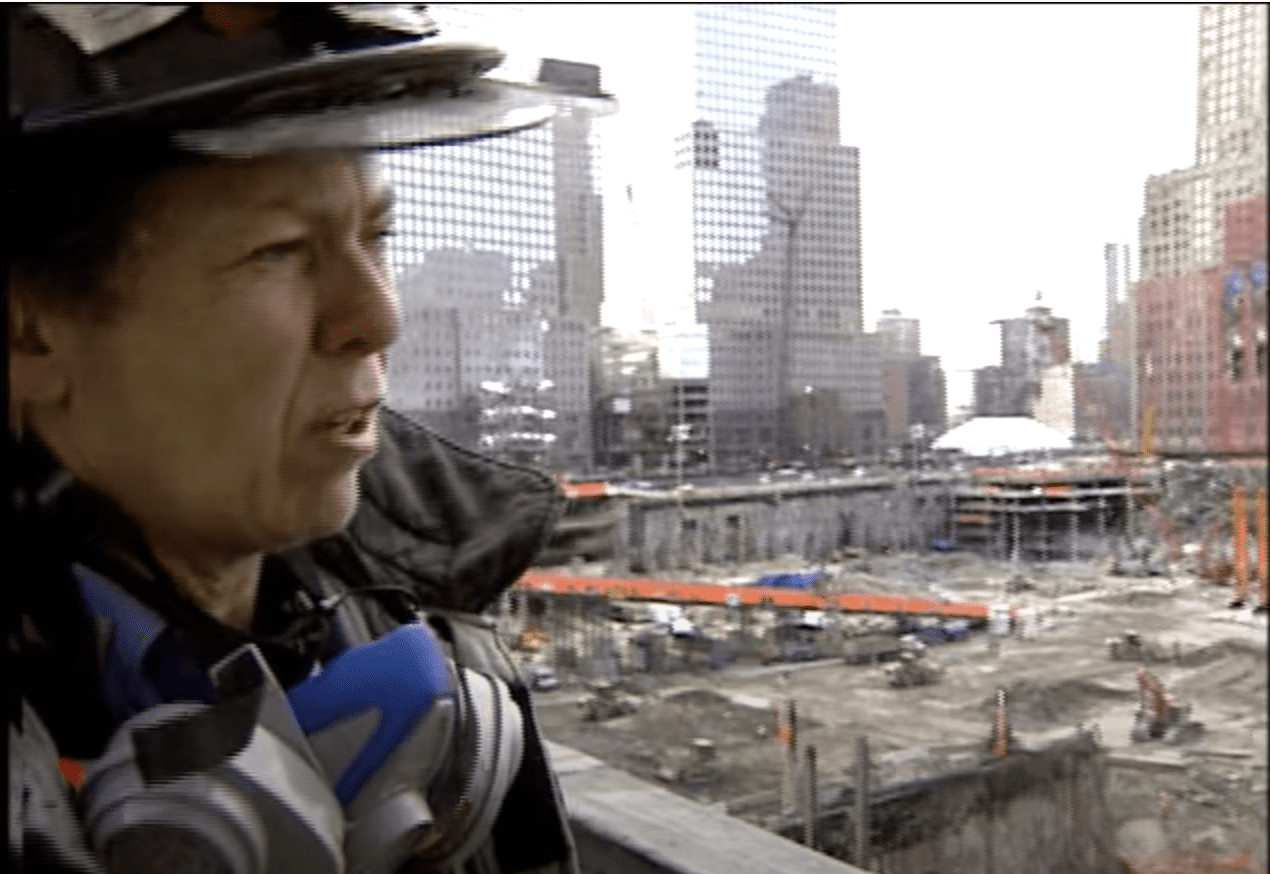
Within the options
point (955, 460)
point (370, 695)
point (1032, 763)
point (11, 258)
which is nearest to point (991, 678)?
point (1032, 763)

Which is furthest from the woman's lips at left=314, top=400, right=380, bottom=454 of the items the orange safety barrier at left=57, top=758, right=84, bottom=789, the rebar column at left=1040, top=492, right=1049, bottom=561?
the rebar column at left=1040, top=492, right=1049, bottom=561

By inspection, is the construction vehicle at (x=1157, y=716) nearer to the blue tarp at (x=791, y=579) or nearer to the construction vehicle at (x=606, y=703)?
the blue tarp at (x=791, y=579)

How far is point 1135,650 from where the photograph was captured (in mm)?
1146

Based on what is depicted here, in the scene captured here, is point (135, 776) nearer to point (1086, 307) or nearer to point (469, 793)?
point (469, 793)

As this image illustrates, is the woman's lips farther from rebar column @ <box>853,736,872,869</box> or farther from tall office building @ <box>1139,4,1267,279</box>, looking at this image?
tall office building @ <box>1139,4,1267,279</box>

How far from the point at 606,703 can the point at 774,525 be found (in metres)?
0.34

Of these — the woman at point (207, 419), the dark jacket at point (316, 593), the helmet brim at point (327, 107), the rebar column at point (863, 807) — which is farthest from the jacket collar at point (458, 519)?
the rebar column at point (863, 807)

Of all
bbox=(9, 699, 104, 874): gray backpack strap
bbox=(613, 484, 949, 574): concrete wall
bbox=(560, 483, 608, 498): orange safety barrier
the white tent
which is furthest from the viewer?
bbox=(560, 483, 608, 498): orange safety barrier

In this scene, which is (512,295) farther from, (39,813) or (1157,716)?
(1157,716)

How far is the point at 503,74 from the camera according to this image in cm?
131

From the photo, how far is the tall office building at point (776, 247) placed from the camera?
1392 millimetres

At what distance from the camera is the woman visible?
112 centimetres

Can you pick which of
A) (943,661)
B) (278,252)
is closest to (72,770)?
(278,252)

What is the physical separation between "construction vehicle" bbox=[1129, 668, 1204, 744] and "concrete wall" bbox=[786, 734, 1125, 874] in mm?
50
